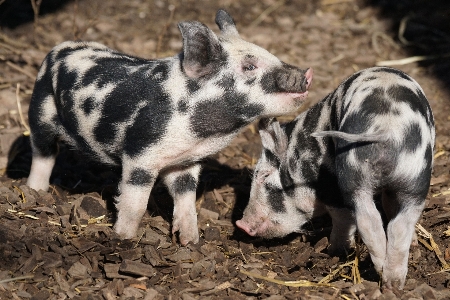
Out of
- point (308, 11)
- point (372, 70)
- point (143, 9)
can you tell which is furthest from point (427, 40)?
point (372, 70)

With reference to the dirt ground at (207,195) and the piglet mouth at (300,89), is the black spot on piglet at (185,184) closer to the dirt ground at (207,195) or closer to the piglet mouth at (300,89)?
the dirt ground at (207,195)

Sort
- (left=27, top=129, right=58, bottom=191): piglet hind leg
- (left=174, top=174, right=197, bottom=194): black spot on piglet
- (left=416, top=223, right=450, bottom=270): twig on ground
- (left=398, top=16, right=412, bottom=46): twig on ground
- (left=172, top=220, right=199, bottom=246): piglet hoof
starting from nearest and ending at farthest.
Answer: (left=416, top=223, right=450, bottom=270): twig on ground < (left=172, top=220, right=199, bottom=246): piglet hoof < (left=174, top=174, right=197, bottom=194): black spot on piglet < (left=27, top=129, right=58, bottom=191): piglet hind leg < (left=398, top=16, right=412, bottom=46): twig on ground

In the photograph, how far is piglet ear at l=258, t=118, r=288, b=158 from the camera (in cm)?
593

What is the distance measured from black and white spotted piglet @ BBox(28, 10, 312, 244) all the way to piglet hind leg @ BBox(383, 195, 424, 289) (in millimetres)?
1105

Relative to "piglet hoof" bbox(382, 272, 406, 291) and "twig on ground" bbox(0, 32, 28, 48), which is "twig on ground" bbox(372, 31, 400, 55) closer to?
"twig on ground" bbox(0, 32, 28, 48)

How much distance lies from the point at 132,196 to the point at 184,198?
603mm

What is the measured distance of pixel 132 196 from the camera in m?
5.61

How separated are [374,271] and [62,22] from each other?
5.96m

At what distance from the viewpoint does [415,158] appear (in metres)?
4.77

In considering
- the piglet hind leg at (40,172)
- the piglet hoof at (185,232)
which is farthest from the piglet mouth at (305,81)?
the piglet hind leg at (40,172)

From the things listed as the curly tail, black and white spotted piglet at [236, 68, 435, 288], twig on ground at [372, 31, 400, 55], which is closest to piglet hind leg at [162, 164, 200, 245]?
black and white spotted piglet at [236, 68, 435, 288]

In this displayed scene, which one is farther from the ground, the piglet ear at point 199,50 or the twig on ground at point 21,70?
the piglet ear at point 199,50

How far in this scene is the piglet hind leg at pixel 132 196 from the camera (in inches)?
218

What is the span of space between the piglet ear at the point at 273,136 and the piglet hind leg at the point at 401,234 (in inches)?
49.9
